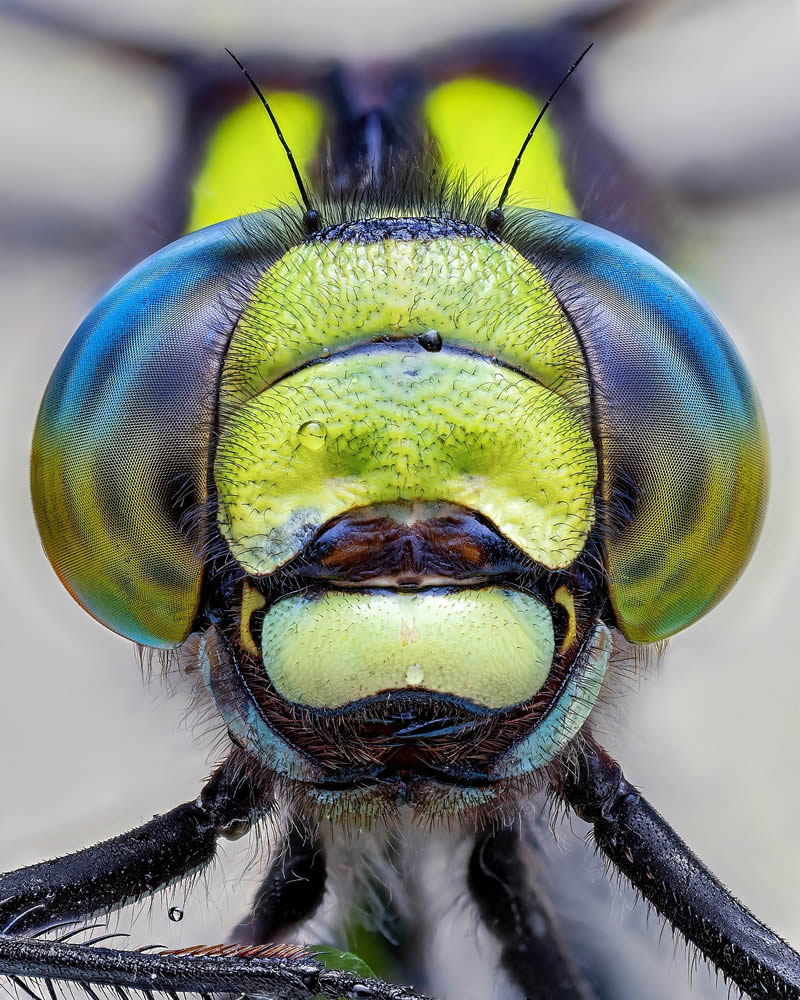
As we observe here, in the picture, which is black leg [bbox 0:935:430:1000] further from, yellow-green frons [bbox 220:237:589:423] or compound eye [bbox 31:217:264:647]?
yellow-green frons [bbox 220:237:589:423]

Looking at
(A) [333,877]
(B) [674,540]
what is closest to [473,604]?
(B) [674,540]

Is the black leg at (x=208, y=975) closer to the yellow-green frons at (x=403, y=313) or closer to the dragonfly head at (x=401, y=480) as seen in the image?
the dragonfly head at (x=401, y=480)

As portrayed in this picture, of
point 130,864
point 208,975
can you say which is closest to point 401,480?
point 208,975

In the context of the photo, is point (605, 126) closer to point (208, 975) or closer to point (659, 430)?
point (659, 430)

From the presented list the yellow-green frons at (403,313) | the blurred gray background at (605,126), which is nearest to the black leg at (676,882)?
the yellow-green frons at (403,313)

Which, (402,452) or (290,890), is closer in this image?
(402,452)
